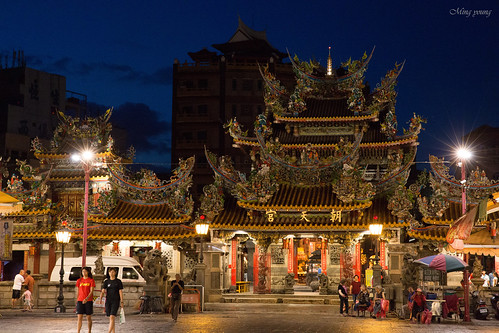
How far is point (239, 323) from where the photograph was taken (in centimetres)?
2433

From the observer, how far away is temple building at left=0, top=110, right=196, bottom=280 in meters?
37.1

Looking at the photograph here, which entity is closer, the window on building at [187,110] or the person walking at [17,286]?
the person walking at [17,286]

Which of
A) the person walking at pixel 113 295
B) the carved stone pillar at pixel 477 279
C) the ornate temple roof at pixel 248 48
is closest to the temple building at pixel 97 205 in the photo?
the carved stone pillar at pixel 477 279

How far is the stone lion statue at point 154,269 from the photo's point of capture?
29.1m

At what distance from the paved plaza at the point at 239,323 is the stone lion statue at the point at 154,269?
1601 mm

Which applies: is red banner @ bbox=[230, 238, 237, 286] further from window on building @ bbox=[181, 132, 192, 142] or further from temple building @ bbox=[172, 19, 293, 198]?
window on building @ bbox=[181, 132, 192, 142]

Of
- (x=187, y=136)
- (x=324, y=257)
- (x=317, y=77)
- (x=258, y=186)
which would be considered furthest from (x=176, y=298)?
(x=187, y=136)

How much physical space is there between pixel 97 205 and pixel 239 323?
1581cm

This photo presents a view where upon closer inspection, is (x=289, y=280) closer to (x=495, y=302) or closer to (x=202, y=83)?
(x=495, y=302)

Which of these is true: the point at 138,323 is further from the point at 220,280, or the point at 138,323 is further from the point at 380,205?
the point at 380,205

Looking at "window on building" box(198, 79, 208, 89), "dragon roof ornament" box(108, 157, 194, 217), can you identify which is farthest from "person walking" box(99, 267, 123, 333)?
"window on building" box(198, 79, 208, 89)

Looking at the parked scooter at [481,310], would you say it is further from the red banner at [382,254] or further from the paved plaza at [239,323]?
the red banner at [382,254]

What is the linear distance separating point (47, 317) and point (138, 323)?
15.5ft

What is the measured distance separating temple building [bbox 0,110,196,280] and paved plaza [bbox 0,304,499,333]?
777cm
